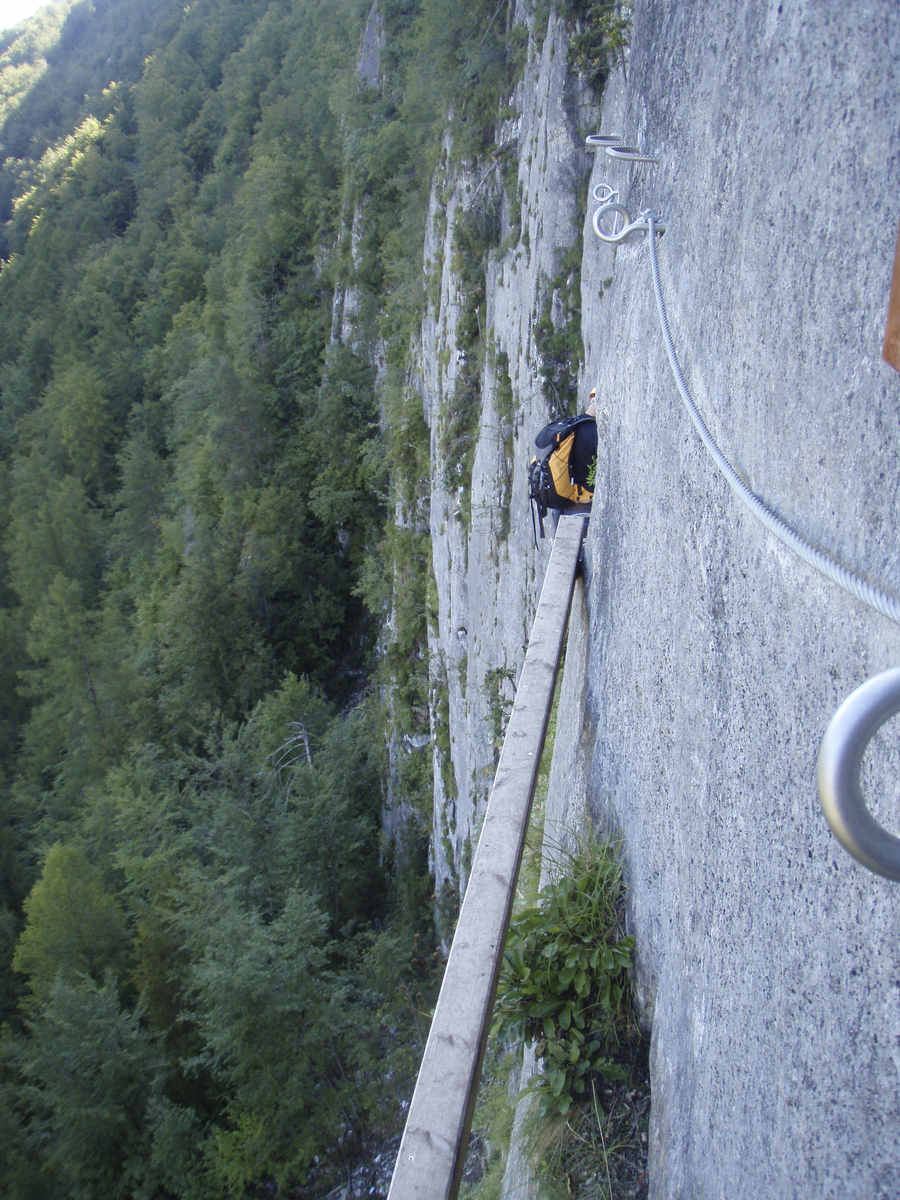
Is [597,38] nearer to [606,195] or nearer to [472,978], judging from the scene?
[606,195]

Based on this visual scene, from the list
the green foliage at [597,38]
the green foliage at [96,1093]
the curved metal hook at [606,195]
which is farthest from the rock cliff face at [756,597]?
the green foliage at [96,1093]

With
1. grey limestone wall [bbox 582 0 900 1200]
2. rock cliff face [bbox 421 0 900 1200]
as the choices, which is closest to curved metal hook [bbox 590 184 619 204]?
rock cliff face [bbox 421 0 900 1200]

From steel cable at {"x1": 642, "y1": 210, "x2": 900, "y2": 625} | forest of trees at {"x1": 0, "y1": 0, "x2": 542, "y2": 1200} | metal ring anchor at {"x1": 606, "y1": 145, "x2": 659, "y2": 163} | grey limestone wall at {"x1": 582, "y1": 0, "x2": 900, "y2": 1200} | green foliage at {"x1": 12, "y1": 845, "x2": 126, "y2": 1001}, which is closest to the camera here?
steel cable at {"x1": 642, "y1": 210, "x2": 900, "y2": 625}

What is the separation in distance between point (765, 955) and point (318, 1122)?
1372 centimetres

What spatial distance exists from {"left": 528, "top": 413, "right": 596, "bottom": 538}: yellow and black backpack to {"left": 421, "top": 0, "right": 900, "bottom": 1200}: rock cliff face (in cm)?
116

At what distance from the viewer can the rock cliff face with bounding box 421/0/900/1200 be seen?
3.34 feet

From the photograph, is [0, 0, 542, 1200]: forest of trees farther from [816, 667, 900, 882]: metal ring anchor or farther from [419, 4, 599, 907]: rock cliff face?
[816, 667, 900, 882]: metal ring anchor

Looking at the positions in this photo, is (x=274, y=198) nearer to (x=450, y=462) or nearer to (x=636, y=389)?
(x=450, y=462)

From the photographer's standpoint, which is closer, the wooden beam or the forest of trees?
the wooden beam

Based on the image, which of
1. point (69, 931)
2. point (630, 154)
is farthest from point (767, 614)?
point (69, 931)

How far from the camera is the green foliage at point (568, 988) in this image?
83.6 inches

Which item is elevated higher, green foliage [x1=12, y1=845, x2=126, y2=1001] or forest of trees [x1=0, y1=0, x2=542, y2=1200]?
forest of trees [x1=0, y1=0, x2=542, y2=1200]

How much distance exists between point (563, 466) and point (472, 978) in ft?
9.99

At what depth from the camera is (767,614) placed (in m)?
1.37
